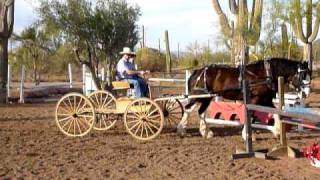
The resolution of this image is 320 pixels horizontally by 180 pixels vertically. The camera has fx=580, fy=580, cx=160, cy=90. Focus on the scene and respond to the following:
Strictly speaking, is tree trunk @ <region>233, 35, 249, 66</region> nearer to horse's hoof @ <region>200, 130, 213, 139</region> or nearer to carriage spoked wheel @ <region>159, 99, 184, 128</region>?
carriage spoked wheel @ <region>159, 99, 184, 128</region>

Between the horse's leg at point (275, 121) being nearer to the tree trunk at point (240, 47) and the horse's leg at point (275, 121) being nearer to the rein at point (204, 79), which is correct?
the rein at point (204, 79)

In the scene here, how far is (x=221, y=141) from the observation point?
34.6ft

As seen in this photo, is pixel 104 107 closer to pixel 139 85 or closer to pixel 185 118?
pixel 139 85

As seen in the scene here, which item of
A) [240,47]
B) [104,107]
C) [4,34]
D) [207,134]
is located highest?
[4,34]

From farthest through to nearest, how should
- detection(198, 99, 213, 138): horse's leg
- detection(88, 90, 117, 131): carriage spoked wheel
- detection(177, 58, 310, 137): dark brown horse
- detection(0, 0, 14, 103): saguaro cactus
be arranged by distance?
detection(0, 0, 14, 103): saguaro cactus
detection(88, 90, 117, 131): carriage spoked wheel
detection(198, 99, 213, 138): horse's leg
detection(177, 58, 310, 137): dark brown horse

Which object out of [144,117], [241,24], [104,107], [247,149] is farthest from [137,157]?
[241,24]

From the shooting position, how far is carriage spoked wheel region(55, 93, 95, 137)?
11078mm

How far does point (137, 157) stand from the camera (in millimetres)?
8727

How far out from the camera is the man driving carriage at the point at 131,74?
1130 centimetres

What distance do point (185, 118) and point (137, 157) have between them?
282 cm

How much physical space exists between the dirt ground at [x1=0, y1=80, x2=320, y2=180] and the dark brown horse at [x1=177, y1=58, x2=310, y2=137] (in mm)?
666

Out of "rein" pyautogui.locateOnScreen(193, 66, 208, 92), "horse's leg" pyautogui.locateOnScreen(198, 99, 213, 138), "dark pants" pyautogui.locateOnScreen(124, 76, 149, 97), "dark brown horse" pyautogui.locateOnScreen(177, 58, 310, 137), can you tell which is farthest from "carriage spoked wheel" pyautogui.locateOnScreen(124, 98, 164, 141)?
"rein" pyautogui.locateOnScreen(193, 66, 208, 92)

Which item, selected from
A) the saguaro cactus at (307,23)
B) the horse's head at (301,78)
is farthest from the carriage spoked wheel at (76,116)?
the saguaro cactus at (307,23)

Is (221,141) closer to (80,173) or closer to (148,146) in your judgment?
(148,146)
